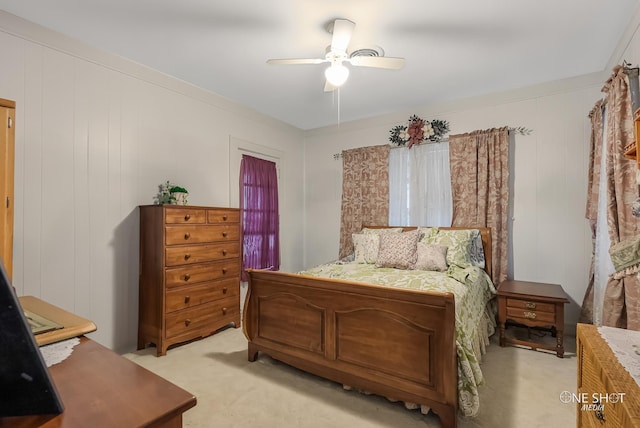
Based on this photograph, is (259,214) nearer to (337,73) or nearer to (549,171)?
(337,73)

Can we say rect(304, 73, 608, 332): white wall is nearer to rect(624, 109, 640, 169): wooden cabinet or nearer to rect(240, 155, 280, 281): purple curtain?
rect(624, 109, 640, 169): wooden cabinet

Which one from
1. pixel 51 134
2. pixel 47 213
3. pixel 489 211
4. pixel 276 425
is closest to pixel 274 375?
pixel 276 425

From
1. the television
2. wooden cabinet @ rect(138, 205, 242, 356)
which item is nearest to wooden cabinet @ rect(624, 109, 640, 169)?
the television

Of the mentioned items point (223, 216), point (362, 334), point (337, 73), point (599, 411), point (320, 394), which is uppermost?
point (337, 73)

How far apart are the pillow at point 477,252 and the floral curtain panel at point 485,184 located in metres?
0.12

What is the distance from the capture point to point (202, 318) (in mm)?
3039

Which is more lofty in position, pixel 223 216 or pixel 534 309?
pixel 223 216

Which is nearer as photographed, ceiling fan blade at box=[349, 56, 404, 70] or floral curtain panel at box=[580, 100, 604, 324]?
ceiling fan blade at box=[349, 56, 404, 70]

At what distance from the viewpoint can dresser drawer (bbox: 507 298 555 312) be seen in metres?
2.70

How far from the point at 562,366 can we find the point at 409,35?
2894mm

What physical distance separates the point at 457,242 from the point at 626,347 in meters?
2.20

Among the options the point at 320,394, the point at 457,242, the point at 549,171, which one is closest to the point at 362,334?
the point at 320,394

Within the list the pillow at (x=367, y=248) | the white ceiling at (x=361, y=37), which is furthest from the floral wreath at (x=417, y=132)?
the pillow at (x=367, y=248)

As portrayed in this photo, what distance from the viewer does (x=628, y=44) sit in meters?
2.32
